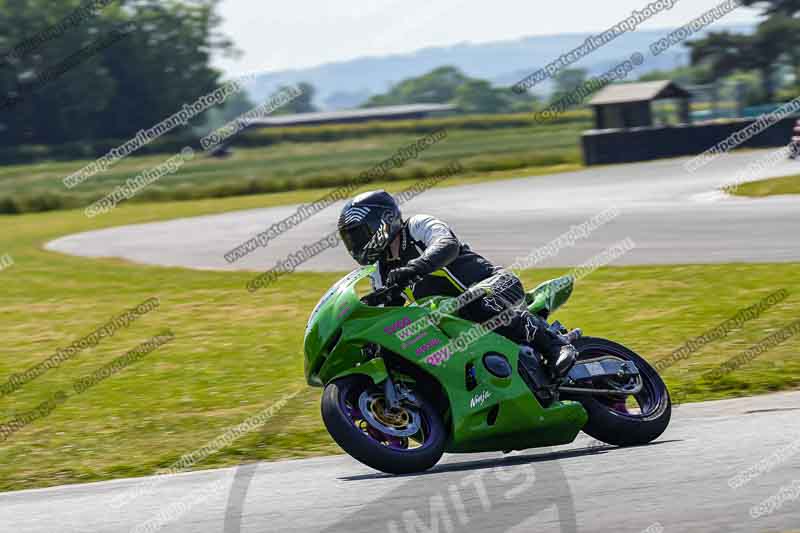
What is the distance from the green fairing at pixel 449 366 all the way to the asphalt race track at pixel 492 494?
0.17 metres

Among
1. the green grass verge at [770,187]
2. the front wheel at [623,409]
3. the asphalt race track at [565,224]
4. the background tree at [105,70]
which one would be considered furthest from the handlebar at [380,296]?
the background tree at [105,70]

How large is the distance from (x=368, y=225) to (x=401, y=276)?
1.22 feet

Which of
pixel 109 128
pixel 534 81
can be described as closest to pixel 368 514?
pixel 534 81

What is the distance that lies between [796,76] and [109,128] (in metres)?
53.5

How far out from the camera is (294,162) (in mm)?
61062

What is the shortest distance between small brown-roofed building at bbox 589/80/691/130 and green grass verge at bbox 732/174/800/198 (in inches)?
708

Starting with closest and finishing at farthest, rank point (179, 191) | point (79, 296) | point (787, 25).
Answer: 1. point (79, 296)
2. point (179, 191)
3. point (787, 25)

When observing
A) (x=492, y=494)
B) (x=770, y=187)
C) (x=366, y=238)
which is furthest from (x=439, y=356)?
(x=770, y=187)

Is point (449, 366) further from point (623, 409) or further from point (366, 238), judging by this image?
point (623, 409)

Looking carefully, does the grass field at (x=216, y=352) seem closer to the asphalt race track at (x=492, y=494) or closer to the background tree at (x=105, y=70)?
the asphalt race track at (x=492, y=494)

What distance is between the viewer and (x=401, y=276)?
6402mm

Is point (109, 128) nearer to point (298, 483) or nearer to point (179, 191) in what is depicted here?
point (179, 191)

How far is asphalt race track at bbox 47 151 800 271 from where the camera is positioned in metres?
18.1

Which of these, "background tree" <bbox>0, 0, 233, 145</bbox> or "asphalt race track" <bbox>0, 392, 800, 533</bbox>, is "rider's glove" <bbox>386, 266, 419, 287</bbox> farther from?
"background tree" <bbox>0, 0, 233, 145</bbox>
